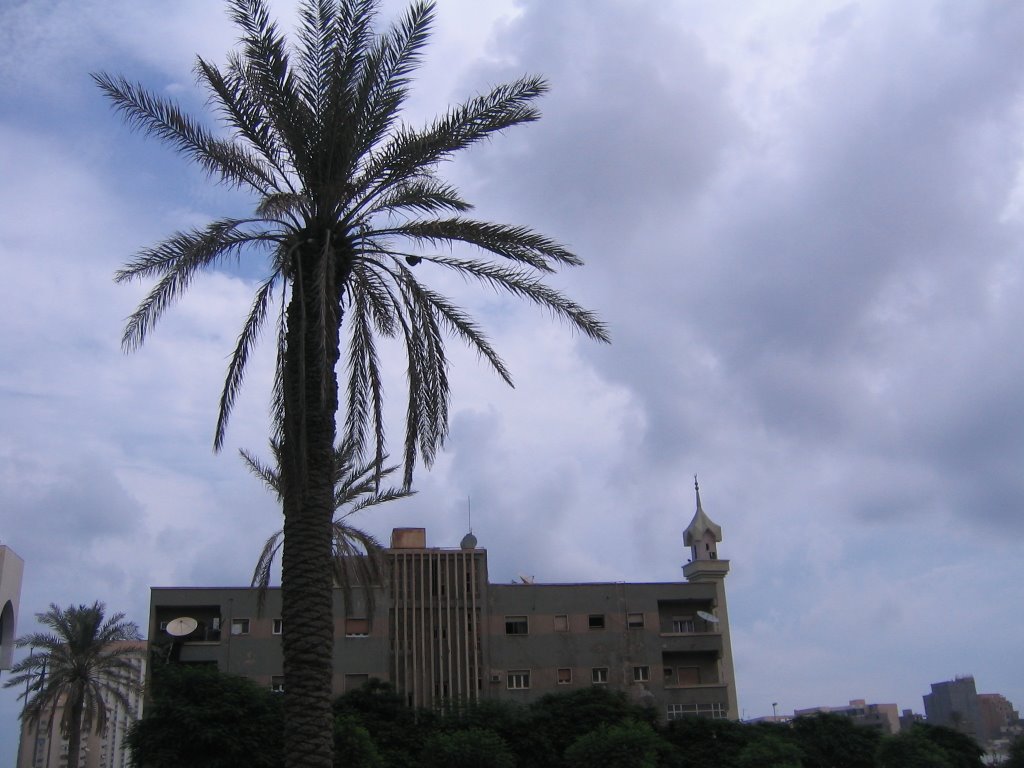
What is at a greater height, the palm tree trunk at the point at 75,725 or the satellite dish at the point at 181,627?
the satellite dish at the point at 181,627

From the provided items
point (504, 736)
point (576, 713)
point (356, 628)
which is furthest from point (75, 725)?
point (576, 713)

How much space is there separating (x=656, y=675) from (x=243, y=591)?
69.2 ft

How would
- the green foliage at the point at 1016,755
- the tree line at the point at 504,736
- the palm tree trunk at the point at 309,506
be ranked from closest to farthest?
the palm tree trunk at the point at 309,506
the tree line at the point at 504,736
the green foliage at the point at 1016,755

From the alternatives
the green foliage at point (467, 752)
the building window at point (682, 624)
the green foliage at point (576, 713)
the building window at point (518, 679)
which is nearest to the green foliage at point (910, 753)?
the green foliage at point (576, 713)

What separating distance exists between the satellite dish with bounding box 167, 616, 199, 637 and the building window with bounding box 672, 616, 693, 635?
24.6m

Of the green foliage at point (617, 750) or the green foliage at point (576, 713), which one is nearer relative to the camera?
the green foliage at point (617, 750)

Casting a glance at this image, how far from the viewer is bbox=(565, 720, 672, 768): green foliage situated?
33375 mm

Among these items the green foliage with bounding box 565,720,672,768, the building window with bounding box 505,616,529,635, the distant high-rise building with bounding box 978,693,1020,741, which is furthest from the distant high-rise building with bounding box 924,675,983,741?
the green foliage with bounding box 565,720,672,768

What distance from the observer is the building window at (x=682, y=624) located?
5566 centimetres

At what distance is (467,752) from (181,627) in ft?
58.8

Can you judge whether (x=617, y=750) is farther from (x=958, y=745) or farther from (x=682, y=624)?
(x=682, y=624)

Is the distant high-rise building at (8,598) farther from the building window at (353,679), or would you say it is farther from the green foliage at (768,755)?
the green foliage at (768,755)

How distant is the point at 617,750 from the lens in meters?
33.7

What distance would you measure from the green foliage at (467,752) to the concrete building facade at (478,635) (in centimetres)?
1253
